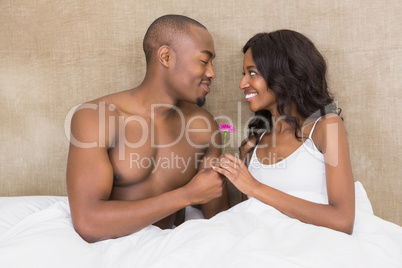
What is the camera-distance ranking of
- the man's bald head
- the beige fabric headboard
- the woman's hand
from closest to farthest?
1. the woman's hand
2. the man's bald head
3. the beige fabric headboard

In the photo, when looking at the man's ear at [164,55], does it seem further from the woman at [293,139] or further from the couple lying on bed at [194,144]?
the woman at [293,139]

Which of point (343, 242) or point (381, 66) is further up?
point (381, 66)

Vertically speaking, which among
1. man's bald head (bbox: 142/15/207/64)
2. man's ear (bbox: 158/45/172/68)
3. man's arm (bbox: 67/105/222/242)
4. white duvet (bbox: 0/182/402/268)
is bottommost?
white duvet (bbox: 0/182/402/268)

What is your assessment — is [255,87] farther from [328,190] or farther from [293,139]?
[328,190]

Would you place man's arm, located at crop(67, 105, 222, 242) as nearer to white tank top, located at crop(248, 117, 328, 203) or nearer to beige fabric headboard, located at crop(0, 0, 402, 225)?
white tank top, located at crop(248, 117, 328, 203)

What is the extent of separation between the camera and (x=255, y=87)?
1588 millimetres

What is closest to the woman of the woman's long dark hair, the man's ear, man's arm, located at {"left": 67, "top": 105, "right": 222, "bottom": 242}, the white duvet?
the woman's long dark hair

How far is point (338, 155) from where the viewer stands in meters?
1.37

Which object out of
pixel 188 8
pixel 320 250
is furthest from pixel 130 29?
pixel 320 250

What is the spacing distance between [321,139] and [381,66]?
0.65 m

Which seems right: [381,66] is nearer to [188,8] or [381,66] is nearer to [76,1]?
[188,8]

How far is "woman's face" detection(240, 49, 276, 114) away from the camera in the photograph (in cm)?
159

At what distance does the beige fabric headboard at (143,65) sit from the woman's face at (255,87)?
0.29 m

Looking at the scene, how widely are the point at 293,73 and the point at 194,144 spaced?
565 mm
